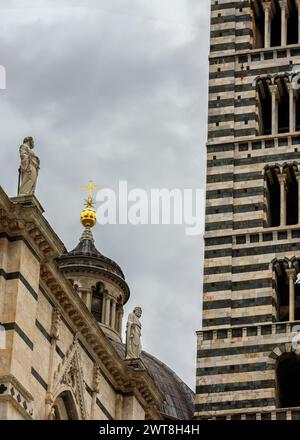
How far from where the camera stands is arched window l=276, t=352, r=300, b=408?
31062 millimetres

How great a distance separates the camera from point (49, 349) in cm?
2212

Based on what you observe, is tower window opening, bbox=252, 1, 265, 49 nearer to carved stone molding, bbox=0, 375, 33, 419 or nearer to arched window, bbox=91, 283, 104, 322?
arched window, bbox=91, 283, 104, 322

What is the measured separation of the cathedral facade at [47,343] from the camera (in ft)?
67.1

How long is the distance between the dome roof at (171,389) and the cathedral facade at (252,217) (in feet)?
18.5

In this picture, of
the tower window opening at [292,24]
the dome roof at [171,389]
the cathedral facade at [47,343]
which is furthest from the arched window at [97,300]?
the cathedral facade at [47,343]

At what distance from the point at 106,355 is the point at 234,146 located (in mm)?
10262

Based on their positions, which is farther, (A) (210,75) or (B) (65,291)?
(A) (210,75)

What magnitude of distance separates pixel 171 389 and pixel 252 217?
7795 millimetres

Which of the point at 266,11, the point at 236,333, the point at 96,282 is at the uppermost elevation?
the point at 266,11

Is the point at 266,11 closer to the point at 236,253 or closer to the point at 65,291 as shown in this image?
the point at 236,253

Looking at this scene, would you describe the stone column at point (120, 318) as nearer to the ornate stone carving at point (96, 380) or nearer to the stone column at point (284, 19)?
the stone column at point (284, 19)

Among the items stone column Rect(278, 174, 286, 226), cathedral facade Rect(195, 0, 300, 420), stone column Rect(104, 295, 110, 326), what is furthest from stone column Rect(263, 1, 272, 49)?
stone column Rect(104, 295, 110, 326)

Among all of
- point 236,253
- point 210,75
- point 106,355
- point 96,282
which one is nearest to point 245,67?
point 210,75

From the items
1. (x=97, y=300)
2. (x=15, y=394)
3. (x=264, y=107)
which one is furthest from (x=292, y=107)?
(x=15, y=394)
